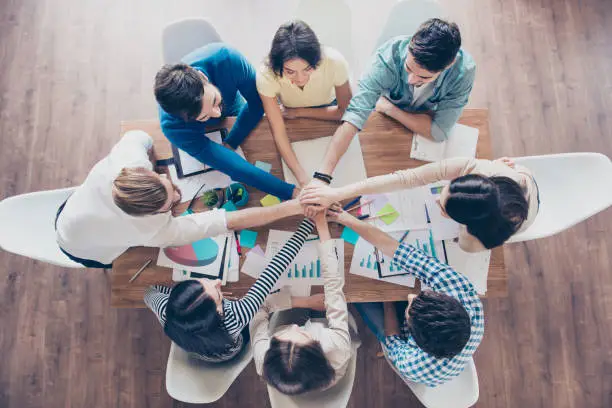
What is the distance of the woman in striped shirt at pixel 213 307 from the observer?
66.7 inches

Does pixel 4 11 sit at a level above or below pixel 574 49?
above

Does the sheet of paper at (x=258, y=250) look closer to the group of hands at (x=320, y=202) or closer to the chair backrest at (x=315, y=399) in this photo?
the group of hands at (x=320, y=202)

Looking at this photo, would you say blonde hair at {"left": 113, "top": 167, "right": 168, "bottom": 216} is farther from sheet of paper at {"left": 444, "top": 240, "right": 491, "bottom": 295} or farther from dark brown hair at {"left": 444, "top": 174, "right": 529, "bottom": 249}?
sheet of paper at {"left": 444, "top": 240, "right": 491, "bottom": 295}

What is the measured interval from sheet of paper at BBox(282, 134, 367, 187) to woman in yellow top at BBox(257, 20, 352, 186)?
0.05 m

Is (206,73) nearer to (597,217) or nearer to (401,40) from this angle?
(401,40)

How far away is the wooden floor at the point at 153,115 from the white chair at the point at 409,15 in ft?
1.80

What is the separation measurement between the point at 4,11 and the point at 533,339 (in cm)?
439

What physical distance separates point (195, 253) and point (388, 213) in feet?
3.05

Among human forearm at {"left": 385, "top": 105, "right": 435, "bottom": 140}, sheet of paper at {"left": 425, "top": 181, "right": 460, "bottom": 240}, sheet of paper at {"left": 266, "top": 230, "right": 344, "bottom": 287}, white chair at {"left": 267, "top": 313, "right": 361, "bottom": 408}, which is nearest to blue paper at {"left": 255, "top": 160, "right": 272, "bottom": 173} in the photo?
sheet of paper at {"left": 266, "top": 230, "right": 344, "bottom": 287}

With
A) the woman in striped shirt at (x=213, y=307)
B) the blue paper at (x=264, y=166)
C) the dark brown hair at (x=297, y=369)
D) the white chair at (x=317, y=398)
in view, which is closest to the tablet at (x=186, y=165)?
the blue paper at (x=264, y=166)

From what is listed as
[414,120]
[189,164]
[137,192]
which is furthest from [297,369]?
[414,120]

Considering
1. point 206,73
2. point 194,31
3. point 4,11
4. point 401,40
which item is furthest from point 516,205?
point 4,11

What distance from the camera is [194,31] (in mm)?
2119

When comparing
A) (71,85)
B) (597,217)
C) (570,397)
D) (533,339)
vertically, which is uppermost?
(71,85)
